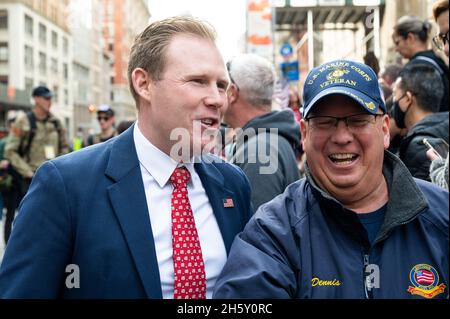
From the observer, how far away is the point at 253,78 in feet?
12.8

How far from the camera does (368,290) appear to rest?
189cm

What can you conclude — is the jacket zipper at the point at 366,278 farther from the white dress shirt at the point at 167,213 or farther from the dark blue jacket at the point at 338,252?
the white dress shirt at the point at 167,213

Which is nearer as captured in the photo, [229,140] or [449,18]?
[449,18]

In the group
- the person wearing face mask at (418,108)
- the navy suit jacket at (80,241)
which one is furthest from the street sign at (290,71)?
the navy suit jacket at (80,241)

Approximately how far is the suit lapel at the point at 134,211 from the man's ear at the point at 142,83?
0.23 metres

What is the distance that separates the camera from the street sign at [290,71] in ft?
52.7

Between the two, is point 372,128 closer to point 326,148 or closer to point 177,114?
point 326,148

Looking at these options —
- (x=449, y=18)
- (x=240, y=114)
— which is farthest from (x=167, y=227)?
(x=449, y=18)

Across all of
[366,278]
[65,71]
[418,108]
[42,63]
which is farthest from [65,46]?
[366,278]

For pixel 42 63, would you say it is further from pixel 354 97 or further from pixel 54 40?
pixel 354 97

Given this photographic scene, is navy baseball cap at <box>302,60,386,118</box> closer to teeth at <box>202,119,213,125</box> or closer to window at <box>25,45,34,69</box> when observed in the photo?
teeth at <box>202,119,213,125</box>

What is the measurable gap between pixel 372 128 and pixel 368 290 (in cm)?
58

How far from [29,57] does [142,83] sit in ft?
197

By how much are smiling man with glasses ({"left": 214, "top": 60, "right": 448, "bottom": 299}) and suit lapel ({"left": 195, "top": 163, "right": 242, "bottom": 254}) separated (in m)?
0.30
